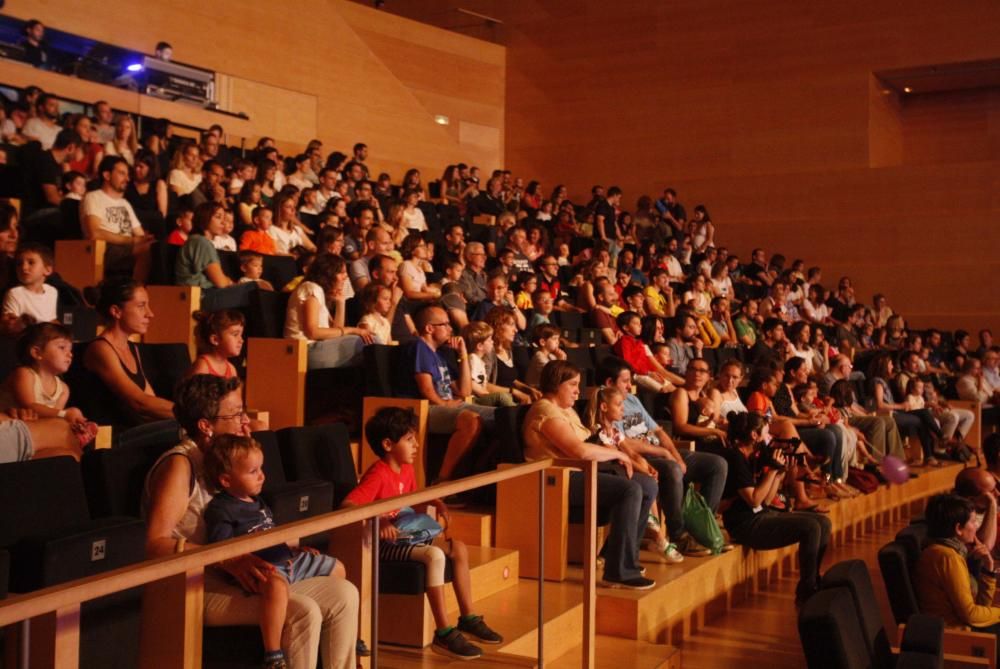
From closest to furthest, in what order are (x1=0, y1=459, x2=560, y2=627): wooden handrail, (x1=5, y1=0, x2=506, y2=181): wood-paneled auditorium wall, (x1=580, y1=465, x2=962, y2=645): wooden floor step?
(x1=0, y1=459, x2=560, y2=627): wooden handrail < (x1=580, y1=465, x2=962, y2=645): wooden floor step < (x1=5, y1=0, x2=506, y2=181): wood-paneled auditorium wall

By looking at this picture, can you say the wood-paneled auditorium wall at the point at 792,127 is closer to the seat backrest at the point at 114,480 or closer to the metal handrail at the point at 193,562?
the metal handrail at the point at 193,562

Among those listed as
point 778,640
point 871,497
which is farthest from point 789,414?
point 778,640

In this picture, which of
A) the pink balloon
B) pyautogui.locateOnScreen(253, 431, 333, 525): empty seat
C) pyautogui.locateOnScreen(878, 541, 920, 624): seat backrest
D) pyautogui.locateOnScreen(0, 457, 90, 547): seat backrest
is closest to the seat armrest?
pyautogui.locateOnScreen(878, 541, 920, 624): seat backrest

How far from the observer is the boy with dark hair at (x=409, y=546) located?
207 centimetres

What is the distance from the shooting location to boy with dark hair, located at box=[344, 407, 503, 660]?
2070mm

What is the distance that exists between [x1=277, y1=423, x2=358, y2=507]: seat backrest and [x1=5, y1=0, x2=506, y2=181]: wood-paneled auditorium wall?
436 centimetres

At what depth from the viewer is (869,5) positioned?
798cm

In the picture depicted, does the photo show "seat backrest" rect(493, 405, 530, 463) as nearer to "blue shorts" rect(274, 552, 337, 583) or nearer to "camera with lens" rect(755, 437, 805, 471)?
"camera with lens" rect(755, 437, 805, 471)

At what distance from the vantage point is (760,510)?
330 cm

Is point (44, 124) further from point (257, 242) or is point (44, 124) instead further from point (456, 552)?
point (456, 552)

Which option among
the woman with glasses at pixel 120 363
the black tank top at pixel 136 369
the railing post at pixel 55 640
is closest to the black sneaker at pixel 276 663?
the railing post at pixel 55 640

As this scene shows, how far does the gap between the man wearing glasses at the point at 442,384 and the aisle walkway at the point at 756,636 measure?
0.81 meters

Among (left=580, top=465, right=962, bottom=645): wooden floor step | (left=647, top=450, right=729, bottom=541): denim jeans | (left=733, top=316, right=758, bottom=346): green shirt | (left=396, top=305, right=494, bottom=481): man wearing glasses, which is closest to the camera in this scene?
(left=580, top=465, right=962, bottom=645): wooden floor step

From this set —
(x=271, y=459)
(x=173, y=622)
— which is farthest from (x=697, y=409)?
(x=173, y=622)
